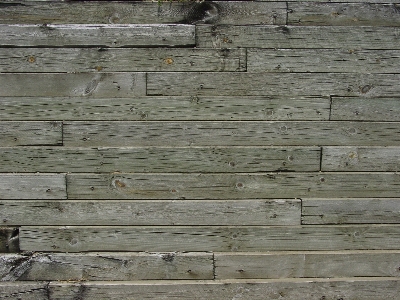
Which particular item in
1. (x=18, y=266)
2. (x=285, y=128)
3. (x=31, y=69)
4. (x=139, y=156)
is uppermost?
(x=31, y=69)

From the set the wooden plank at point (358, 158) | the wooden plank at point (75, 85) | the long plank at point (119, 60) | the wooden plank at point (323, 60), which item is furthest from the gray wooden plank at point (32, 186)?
the wooden plank at point (358, 158)

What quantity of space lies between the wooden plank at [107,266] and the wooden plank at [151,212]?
0.26 metres

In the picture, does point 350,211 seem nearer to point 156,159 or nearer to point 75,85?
point 156,159

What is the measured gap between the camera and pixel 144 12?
3.05 m

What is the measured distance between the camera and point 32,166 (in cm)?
301

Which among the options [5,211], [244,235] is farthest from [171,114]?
[5,211]

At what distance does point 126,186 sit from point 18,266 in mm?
1038

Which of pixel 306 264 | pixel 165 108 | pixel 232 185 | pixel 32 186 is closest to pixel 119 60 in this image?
pixel 165 108

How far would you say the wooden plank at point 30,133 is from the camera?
9.83ft

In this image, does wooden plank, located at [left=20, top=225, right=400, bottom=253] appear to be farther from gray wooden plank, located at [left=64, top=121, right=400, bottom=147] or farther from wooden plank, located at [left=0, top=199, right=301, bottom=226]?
gray wooden plank, located at [left=64, top=121, right=400, bottom=147]

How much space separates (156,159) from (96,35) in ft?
3.48

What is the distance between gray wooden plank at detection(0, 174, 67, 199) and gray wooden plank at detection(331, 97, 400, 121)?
7.23 feet

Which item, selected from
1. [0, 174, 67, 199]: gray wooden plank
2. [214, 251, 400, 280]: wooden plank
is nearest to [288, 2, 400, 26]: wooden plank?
[214, 251, 400, 280]: wooden plank

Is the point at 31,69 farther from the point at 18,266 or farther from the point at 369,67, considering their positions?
the point at 369,67
